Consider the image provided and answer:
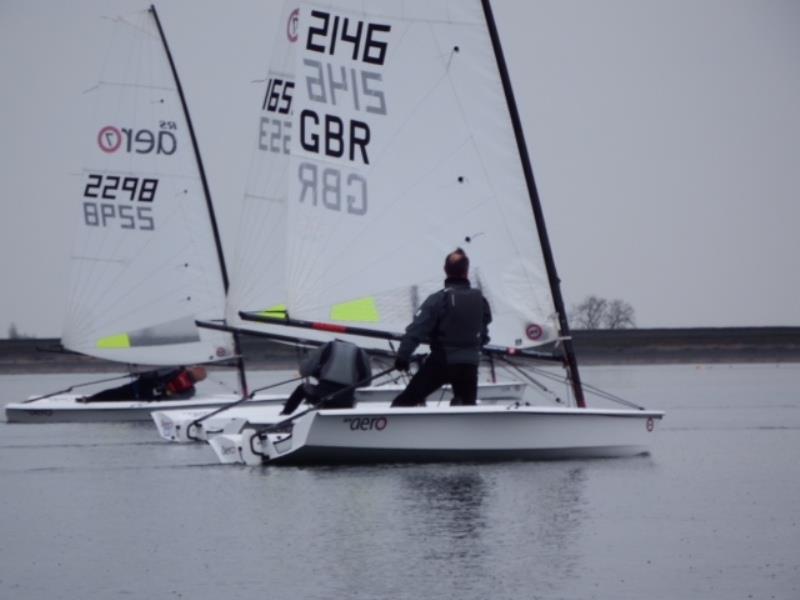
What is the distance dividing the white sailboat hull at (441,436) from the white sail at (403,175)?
6.13 ft

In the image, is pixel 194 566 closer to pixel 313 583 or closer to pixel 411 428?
pixel 313 583

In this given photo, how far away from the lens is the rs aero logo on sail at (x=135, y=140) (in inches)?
1201

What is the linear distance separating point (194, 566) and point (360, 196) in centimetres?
910

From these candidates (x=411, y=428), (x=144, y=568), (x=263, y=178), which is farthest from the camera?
(x=263, y=178)

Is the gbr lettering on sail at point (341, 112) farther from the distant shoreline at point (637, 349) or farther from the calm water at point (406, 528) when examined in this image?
the distant shoreline at point (637, 349)

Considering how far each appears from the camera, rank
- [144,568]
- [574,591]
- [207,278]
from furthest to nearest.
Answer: [207,278], [144,568], [574,591]

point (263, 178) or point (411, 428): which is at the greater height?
point (263, 178)

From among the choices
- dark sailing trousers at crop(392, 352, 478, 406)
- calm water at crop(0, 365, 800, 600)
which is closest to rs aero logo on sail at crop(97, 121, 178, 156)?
calm water at crop(0, 365, 800, 600)

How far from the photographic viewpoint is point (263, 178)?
26.1m

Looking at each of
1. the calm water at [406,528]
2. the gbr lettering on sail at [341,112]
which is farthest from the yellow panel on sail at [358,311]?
the calm water at [406,528]

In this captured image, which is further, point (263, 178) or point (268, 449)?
point (263, 178)

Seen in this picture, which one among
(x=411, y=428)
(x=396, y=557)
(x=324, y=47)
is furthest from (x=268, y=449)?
(x=396, y=557)

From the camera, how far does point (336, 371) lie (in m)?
17.7

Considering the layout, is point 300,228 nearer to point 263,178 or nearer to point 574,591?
point 263,178
